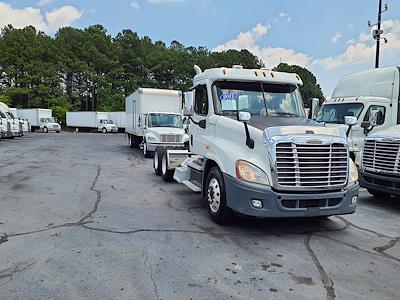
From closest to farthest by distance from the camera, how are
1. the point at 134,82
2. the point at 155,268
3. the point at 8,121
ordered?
the point at 155,268 < the point at 8,121 < the point at 134,82

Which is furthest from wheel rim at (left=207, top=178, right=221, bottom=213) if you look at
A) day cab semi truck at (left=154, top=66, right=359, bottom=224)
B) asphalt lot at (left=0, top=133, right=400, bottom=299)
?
asphalt lot at (left=0, top=133, right=400, bottom=299)

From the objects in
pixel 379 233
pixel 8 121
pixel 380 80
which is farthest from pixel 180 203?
pixel 8 121

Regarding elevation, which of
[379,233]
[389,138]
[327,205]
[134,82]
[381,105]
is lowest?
[379,233]

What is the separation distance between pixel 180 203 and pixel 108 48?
61.9m

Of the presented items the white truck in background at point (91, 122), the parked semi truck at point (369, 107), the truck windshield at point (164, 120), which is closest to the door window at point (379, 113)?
the parked semi truck at point (369, 107)

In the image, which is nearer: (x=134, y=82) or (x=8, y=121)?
(x=8, y=121)

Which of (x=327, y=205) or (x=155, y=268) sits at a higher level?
(x=327, y=205)

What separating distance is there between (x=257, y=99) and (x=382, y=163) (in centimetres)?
309

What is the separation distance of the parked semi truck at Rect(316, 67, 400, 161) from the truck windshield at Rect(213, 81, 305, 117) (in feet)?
14.1

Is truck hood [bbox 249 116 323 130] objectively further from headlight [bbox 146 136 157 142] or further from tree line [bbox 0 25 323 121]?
tree line [bbox 0 25 323 121]

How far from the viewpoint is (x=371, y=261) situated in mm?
4672

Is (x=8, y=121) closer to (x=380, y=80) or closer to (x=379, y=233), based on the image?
(x=380, y=80)

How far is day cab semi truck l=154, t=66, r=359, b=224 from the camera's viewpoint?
5289mm

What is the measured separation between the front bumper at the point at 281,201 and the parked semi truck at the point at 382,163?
93.1 inches
